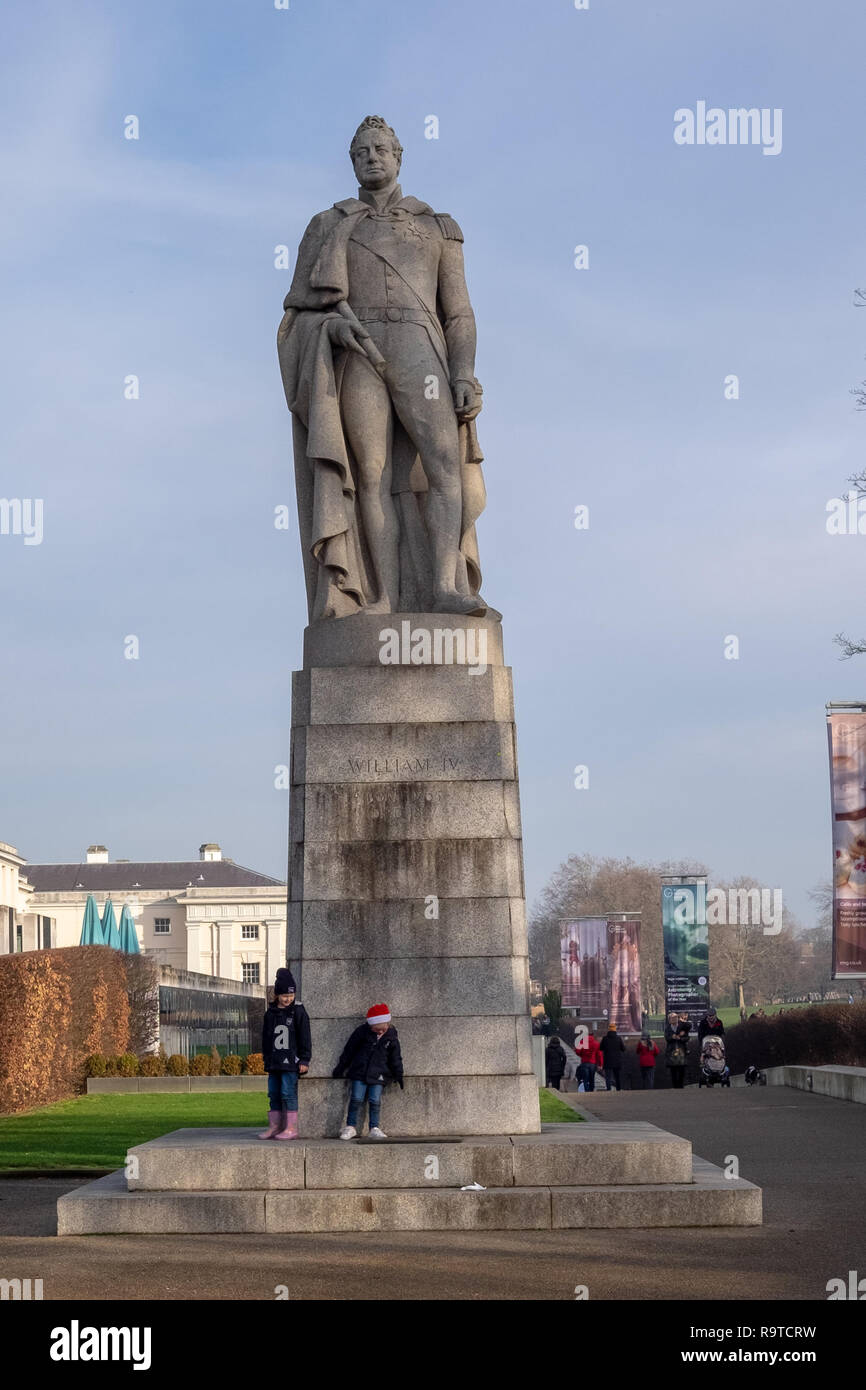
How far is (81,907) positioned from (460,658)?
117 meters

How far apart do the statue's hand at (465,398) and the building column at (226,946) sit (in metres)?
111

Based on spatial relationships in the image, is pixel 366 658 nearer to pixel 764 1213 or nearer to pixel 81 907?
pixel 764 1213

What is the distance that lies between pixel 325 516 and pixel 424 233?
8.51ft

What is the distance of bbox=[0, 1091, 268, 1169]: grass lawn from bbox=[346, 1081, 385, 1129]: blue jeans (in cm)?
299

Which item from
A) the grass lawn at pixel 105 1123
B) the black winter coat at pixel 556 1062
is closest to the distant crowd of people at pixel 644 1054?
the black winter coat at pixel 556 1062

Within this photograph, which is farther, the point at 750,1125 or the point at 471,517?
the point at 750,1125

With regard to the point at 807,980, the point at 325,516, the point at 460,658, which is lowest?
the point at 807,980

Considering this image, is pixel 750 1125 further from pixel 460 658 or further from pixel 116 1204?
pixel 116 1204

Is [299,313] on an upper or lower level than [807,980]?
upper

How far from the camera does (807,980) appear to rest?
519 feet
